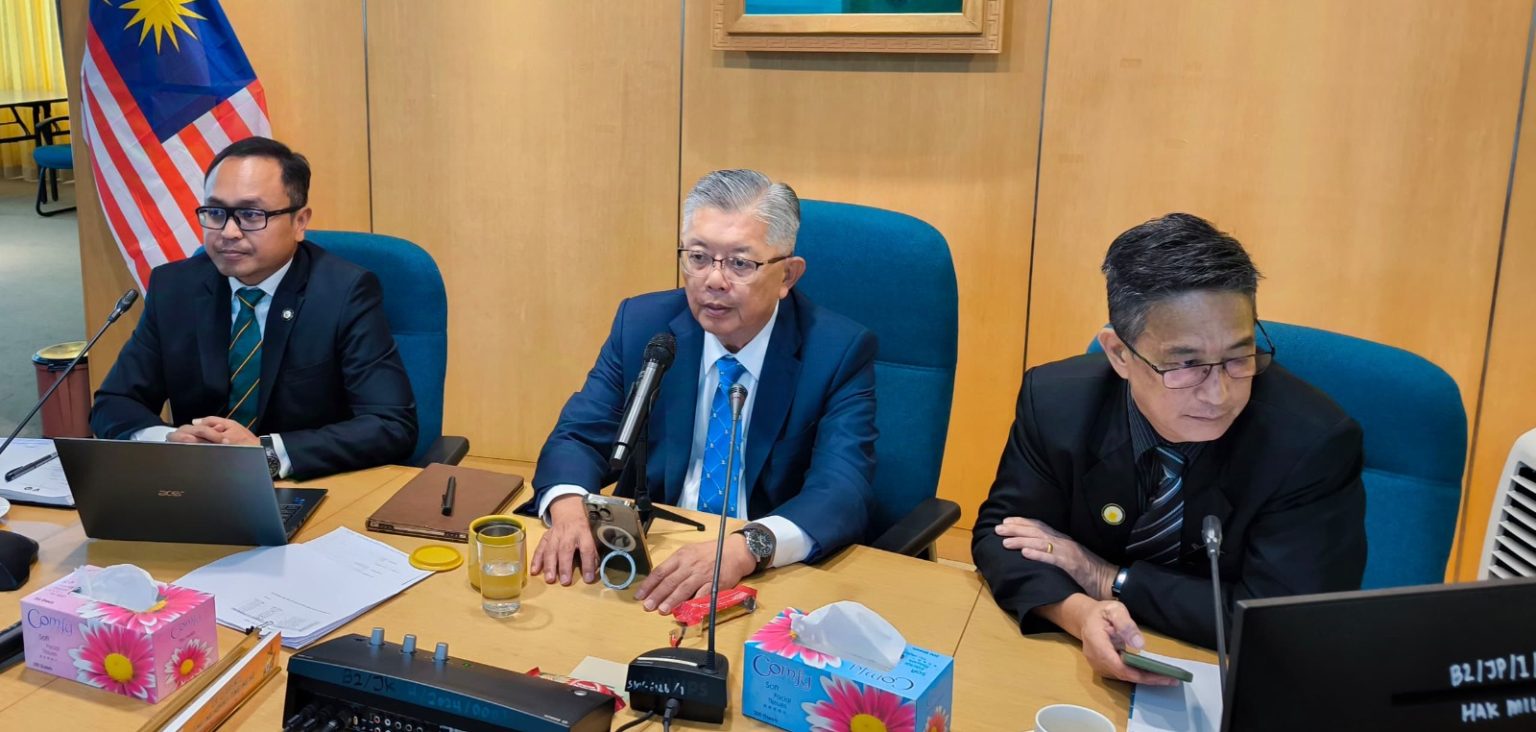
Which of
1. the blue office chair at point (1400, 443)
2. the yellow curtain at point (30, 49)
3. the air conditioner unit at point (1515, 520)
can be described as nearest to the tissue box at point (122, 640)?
the blue office chair at point (1400, 443)

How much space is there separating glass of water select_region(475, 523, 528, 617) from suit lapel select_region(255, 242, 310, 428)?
1.00 metres

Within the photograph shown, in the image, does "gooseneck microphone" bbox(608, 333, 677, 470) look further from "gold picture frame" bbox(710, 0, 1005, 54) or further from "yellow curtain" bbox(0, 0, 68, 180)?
"yellow curtain" bbox(0, 0, 68, 180)

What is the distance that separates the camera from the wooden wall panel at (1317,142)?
9.62ft

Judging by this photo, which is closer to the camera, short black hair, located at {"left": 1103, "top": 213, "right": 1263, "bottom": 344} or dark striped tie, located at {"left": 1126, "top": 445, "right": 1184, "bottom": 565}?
short black hair, located at {"left": 1103, "top": 213, "right": 1263, "bottom": 344}

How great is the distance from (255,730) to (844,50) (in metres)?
2.48

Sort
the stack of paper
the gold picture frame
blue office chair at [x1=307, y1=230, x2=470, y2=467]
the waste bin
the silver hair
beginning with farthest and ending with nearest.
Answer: the waste bin, the gold picture frame, blue office chair at [x1=307, y1=230, x2=470, y2=467], the silver hair, the stack of paper

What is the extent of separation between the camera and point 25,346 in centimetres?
580

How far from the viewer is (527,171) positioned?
3.82m

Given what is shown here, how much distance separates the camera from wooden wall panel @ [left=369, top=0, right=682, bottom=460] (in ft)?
12.0

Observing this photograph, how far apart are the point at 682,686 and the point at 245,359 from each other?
1540mm

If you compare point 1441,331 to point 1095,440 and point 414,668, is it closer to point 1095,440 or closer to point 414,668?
point 1095,440

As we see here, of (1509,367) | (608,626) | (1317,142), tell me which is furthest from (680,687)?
(1509,367)

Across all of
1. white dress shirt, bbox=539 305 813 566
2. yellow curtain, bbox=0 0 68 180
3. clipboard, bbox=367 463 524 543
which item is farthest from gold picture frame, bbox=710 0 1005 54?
yellow curtain, bbox=0 0 68 180

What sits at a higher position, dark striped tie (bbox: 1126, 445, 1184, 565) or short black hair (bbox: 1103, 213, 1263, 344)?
short black hair (bbox: 1103, 213, 1263, 344)
